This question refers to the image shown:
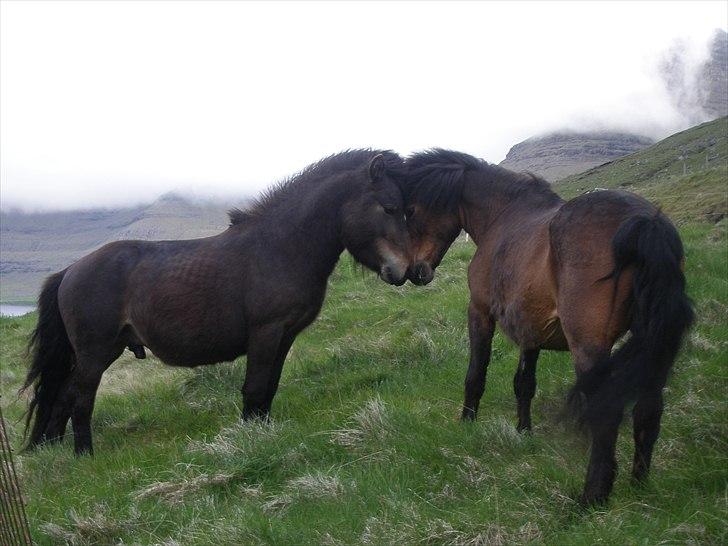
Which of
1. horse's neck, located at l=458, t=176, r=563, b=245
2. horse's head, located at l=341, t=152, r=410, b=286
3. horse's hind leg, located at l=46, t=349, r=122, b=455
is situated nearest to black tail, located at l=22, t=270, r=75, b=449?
horse's hind leg, located at l=46, t=349, r=122, b=455

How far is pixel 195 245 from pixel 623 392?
4.67 m

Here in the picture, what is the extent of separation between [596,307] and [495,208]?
255cm

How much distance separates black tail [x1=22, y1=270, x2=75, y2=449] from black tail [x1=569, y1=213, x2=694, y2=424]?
5741mm

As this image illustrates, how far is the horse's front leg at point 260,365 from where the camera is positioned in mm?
5973

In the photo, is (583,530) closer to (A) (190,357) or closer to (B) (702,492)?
(B) (702,492)

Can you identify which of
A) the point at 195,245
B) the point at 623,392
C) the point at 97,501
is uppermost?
the point at 195,245

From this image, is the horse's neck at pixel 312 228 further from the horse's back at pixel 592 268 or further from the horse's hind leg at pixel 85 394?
the horse's back at pixel 592 268

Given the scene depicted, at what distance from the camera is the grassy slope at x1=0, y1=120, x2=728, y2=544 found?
3547 mm

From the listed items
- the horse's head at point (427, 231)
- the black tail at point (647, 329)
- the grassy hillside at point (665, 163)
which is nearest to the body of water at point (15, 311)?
the horse's head at point (427, 231)

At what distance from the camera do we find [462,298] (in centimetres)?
1023

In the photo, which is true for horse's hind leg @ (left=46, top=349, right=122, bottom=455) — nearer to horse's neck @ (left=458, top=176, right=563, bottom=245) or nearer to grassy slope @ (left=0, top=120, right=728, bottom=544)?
grassy slope @ (left=0, top=120, right=728, bottom=544)

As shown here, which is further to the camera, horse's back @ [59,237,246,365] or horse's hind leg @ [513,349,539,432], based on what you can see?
horse's back @ [59,237,246,365]

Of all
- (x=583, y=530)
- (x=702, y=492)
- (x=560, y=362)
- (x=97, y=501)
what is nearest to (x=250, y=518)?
(x=97, y=501)

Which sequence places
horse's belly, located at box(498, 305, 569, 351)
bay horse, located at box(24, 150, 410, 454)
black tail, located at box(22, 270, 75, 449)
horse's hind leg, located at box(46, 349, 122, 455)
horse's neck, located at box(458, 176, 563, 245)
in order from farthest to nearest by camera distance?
1. black tail, located at box(22, 270, 75, 449)
2. horse's hind leg, located at box(46, 349, 122, 455)
3. bay horse, located at box(24, 150, 410, 454)
4. horse's neck, located at box(458, 176, 563, 245)
5. horse's belly, located at box(498, 305, 569, 351)
